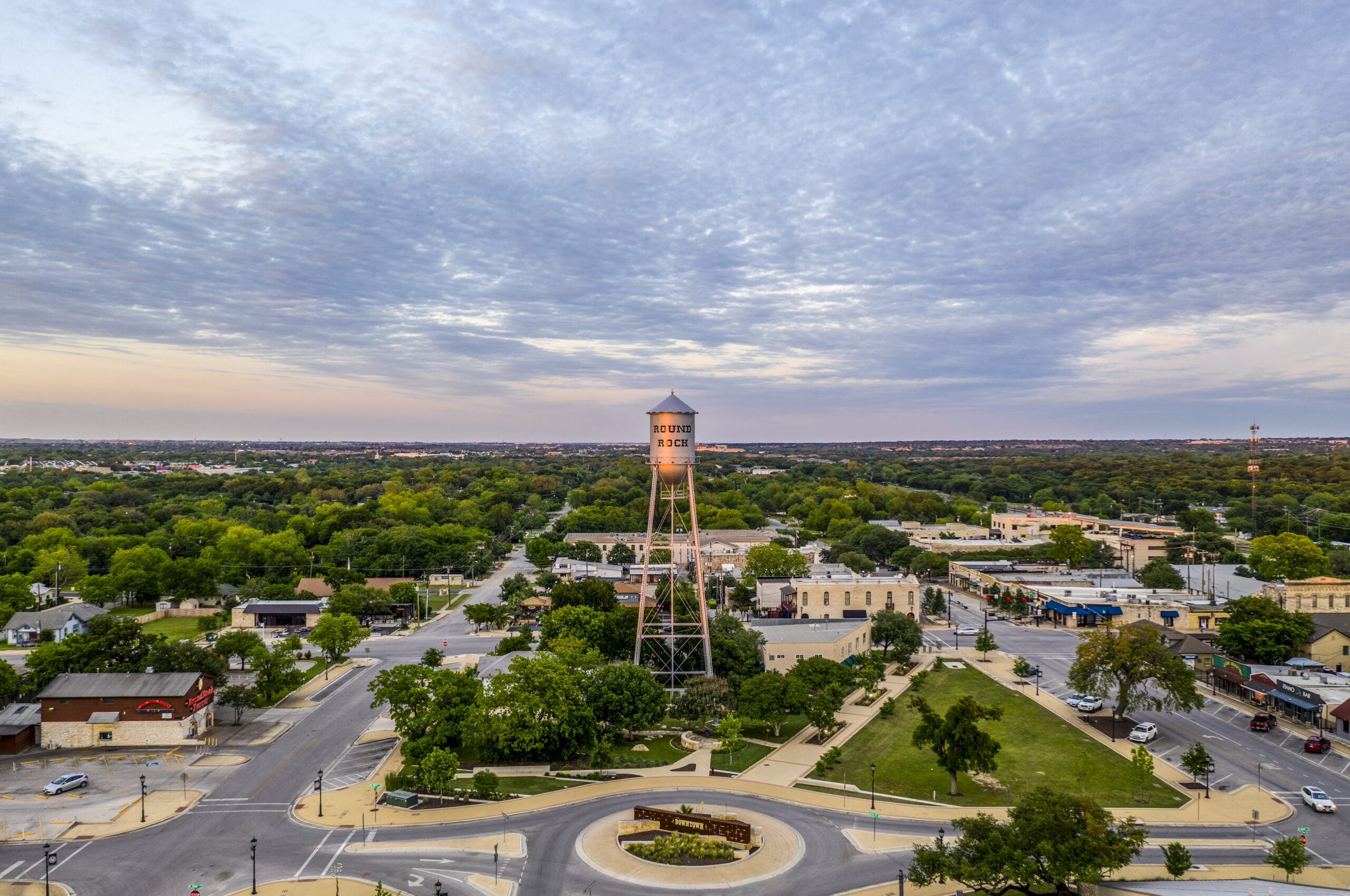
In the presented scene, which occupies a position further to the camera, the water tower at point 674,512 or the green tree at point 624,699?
the water tower at point 674,512

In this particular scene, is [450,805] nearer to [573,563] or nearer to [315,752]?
[315,752]

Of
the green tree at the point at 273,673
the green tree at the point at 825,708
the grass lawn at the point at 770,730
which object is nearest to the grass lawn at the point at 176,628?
the green tree at the point at 273,673

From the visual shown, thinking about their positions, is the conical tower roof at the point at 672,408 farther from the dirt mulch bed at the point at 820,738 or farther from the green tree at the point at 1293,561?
the green tree at the point at 1293,561

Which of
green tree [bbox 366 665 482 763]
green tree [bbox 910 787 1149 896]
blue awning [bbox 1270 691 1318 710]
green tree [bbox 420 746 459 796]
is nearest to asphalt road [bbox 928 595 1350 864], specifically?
blue awning [bbox 1270 691 1318 710]

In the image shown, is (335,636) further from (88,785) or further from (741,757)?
(741,757)

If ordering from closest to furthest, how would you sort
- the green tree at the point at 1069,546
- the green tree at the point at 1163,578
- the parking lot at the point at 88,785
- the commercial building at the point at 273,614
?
the parking lot at the point at 88,785 < the commercial building at the point at 273,614 < the green tree at the point at 1163,578 < the green tree at the point at 1069,546

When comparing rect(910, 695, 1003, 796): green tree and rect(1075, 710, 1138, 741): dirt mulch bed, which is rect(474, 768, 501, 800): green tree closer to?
rect(910, 695, 1003, 796): green tree
